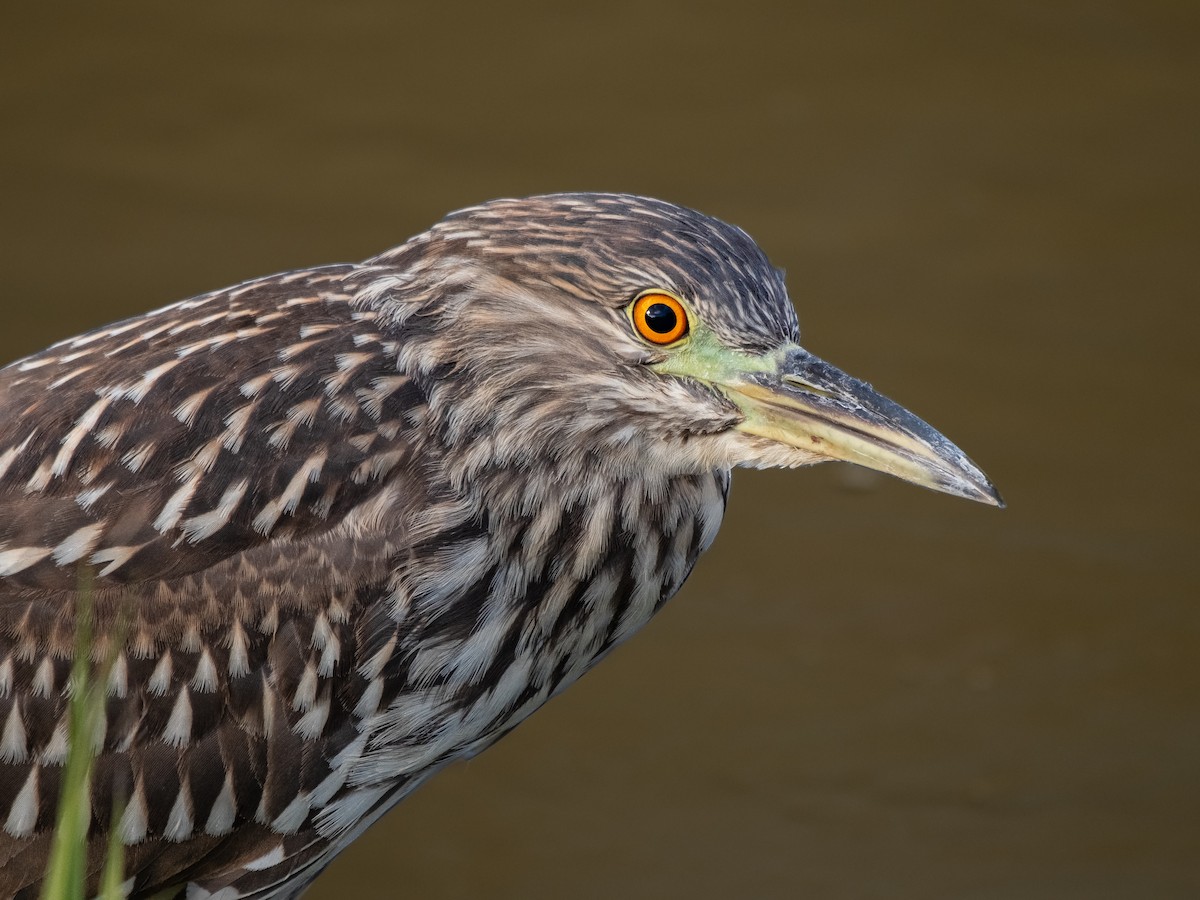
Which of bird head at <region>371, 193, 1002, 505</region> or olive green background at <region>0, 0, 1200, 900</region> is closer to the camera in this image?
bird head at <region>371, 193, 1002, 505</region>

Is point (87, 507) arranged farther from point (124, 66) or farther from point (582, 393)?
point (124, 66)

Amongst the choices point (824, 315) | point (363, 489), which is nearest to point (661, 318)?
point (363, 489)

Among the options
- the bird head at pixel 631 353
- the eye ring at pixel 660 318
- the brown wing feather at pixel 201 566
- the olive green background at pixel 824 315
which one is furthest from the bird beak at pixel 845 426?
the olive green background at pixel 824 315

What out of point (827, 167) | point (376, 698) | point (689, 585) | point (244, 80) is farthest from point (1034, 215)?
point (376, 698)

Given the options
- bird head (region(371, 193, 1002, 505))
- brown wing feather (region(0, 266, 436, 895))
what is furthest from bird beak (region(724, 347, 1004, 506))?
brown wing feather (region(0, 266, 436, 895))

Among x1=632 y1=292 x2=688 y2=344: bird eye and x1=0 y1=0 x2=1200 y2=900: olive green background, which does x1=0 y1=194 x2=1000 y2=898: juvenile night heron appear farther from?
x1=0 y1=0 x2=1200 y2=900: olive green background

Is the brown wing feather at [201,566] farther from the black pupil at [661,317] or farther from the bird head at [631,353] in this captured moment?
the black pupil at [661,317]

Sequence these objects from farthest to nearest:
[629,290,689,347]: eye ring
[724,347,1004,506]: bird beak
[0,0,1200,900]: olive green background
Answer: [0,0,1200,900]: olive green background < [629,290,689,347]: eye ring < [724,347,1004,506]: bird beak

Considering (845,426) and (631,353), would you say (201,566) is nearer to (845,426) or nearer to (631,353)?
(631,353)
